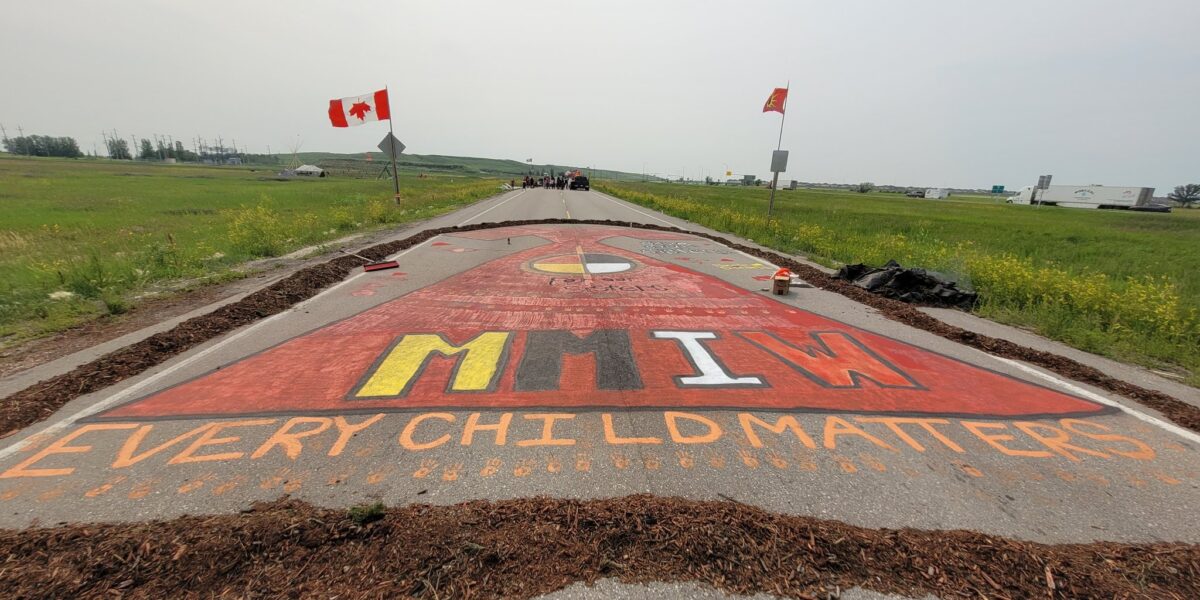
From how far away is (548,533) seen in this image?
2.31 m

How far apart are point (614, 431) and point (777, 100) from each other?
16267 mm

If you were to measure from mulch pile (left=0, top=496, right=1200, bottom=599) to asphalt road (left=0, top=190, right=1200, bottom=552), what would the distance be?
19 cm

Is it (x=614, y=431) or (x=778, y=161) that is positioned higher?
(x=778, y=161)

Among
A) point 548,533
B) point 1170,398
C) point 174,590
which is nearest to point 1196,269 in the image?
point 1170,398

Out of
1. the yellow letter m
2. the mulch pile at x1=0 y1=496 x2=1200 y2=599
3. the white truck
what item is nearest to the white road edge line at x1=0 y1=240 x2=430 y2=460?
the mulch pile at x1=0 y1=496 x2=1200 y2=599

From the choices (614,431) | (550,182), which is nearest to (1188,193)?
(550,182)

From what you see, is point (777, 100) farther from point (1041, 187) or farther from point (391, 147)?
point (1041, 187)

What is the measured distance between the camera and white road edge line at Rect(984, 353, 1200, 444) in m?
3.62

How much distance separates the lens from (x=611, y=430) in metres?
3.37

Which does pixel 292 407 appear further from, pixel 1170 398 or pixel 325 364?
pixel 1170 398

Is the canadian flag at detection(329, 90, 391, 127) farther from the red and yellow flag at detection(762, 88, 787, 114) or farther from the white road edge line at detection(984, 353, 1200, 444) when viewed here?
the white road edge line at detection(984, 353, 1200, 444)

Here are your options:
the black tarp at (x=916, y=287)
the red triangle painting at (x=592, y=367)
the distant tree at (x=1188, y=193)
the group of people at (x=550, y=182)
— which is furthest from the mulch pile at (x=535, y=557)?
the distant tree at (x=1188, y=193)

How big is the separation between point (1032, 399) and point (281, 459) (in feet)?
20.5

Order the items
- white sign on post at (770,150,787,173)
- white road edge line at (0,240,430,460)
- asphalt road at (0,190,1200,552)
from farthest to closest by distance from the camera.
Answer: white sign on post at (770,150,787,173) < white road edge line at (0,240,430,460) < asphalt road at (0,190,1200,552)
